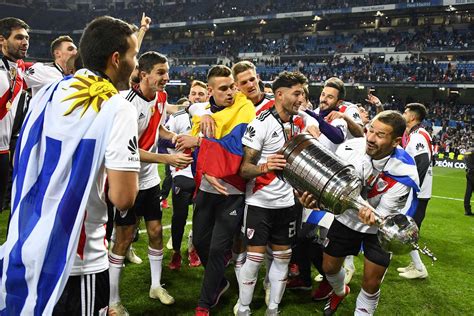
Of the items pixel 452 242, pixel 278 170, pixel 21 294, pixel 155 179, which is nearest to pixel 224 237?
pixel 155 179

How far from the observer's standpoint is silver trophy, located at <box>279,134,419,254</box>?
7.84ft

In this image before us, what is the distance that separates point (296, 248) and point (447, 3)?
34732 millimetres

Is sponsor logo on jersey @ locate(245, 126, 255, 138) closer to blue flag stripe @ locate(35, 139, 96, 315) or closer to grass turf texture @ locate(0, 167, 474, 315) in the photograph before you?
grass turf texture @ locate(0, 167, 474, 315)

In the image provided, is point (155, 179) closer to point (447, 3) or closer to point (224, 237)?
→ point (224, 237)

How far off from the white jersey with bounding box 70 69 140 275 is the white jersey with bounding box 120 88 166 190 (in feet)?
6.31

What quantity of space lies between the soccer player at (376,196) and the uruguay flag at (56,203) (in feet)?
7.78

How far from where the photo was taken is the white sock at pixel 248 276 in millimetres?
3760

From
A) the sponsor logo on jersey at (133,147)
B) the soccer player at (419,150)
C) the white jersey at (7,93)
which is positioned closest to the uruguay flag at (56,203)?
the sponsor logo on jersey at (133,147)

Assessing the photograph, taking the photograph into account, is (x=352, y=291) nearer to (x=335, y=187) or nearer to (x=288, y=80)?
(x=288, y=80)

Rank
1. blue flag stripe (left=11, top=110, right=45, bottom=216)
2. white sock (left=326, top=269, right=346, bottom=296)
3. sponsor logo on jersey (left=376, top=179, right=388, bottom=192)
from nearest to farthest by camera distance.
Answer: blue flag stripe (left=11, top=110, right=45, bottom=216) < sponsor logo on jersey (left=376, top=179, right=388, bottom=192) < white sock (left=326, top=269, right=346, bottom=296)

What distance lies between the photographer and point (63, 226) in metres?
1.85

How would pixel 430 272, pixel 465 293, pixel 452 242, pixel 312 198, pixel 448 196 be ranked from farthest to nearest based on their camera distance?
pixel 448 196, pixel 452 242, pixel 430 272, pixel 465 293, pixel 312 198

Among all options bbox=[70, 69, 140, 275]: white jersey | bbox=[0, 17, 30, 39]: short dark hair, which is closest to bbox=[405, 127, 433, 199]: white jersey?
bbox=[70, 69, 140, 275]: white jersey

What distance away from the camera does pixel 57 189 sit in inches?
73.0
